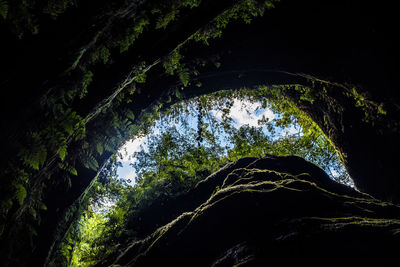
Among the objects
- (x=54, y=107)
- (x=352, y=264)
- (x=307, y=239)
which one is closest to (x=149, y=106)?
(x=54, y=107)

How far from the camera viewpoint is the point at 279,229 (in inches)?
136

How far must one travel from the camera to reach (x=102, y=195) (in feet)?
17.2

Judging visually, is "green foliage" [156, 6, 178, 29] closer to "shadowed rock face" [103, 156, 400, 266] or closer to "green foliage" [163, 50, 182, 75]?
"green foliage" [163, 50, 182, 75]

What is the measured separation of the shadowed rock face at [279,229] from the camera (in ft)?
8.86

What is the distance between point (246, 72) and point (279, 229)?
13.1 ft

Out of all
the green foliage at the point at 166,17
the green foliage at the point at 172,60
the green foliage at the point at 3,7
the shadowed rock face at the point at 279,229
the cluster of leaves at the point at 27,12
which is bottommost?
the shadowed rock face at the point at 279,229

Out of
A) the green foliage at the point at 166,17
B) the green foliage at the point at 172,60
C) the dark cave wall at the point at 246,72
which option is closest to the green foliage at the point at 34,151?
the dark cave wall at the point at 246,72

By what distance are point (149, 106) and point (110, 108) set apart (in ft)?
3.47

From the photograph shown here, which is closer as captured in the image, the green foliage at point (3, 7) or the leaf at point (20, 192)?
the green foliage at point (3, 7)

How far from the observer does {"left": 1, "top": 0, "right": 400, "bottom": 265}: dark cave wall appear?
163 cm

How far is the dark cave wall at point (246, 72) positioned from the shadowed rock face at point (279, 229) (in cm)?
186

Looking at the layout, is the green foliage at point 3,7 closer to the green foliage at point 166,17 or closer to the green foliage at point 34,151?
the green foliage at point 34,151

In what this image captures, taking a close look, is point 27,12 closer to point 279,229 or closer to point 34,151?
point 34,151

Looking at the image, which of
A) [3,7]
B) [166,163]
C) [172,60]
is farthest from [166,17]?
[166,163]
